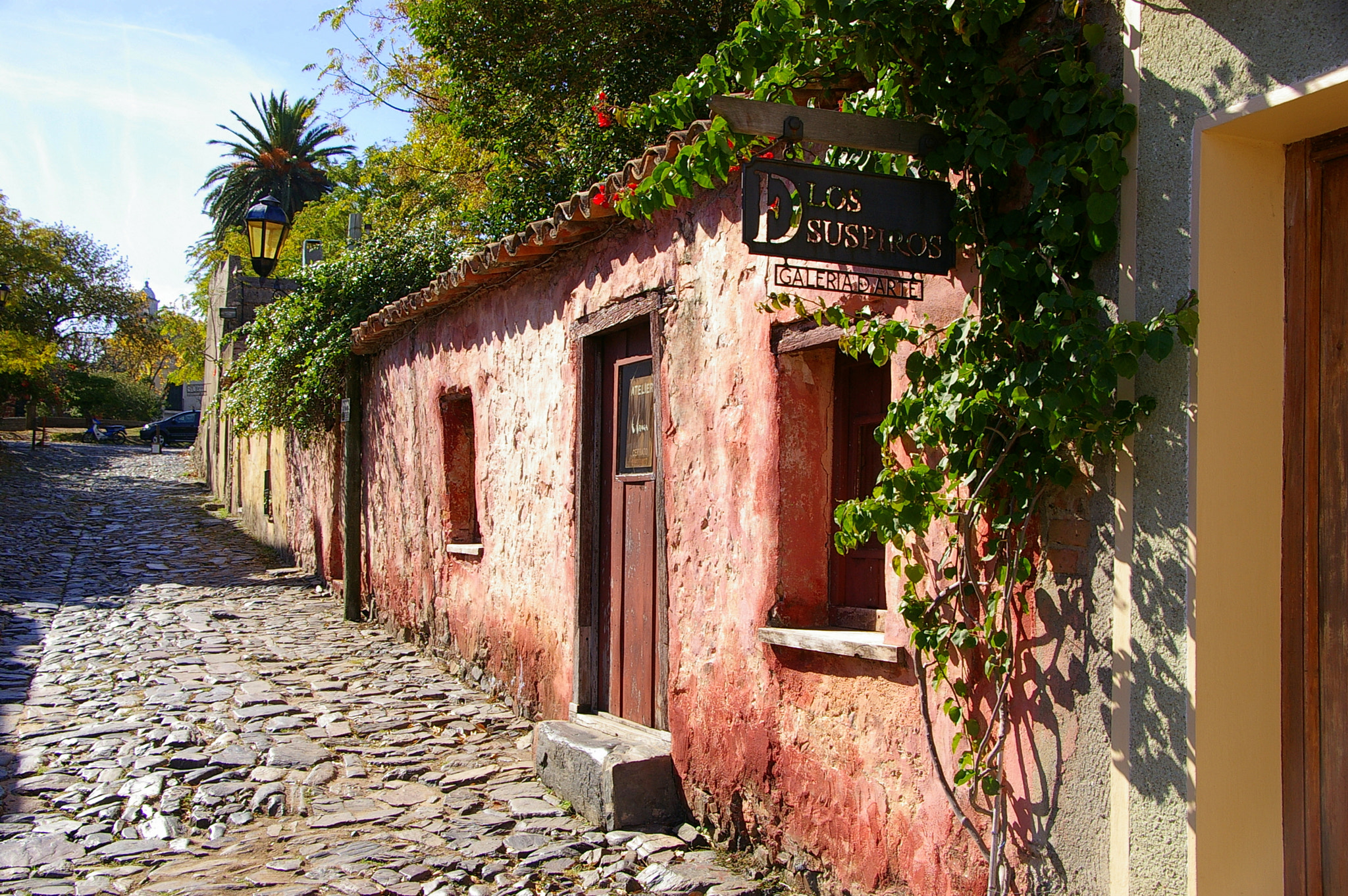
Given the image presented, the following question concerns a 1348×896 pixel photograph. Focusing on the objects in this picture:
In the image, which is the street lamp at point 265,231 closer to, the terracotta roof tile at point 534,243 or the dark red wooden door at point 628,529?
the terracotta roof tile at point 534,243

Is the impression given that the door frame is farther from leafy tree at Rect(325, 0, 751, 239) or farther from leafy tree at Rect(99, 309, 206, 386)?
leafy tree at Rect(99, 309, 206, 386)

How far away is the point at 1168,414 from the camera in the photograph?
262 centimetres

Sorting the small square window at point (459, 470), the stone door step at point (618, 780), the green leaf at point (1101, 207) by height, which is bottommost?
the stone door step at point (618, 780)

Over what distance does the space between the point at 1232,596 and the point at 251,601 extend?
36.3 ft

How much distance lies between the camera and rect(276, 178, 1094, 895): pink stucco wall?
11.8 ft

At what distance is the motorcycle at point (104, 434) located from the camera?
38.7 m

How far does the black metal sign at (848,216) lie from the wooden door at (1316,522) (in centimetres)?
92

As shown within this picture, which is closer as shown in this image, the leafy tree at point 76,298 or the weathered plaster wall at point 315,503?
the weathered plaster wall at point 315,503

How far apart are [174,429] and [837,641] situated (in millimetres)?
42938

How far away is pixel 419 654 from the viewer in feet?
30.1

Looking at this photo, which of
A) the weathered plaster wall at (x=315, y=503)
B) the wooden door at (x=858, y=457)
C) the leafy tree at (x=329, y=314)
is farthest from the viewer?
the weathered plaster wall at (x=315, y=503)

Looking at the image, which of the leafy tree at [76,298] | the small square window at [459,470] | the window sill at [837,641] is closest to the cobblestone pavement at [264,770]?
the window sill at [837,641]

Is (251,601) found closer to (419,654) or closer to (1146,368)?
(419,654)

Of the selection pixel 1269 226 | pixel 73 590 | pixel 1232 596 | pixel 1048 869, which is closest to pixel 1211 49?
pixel 1269 226
